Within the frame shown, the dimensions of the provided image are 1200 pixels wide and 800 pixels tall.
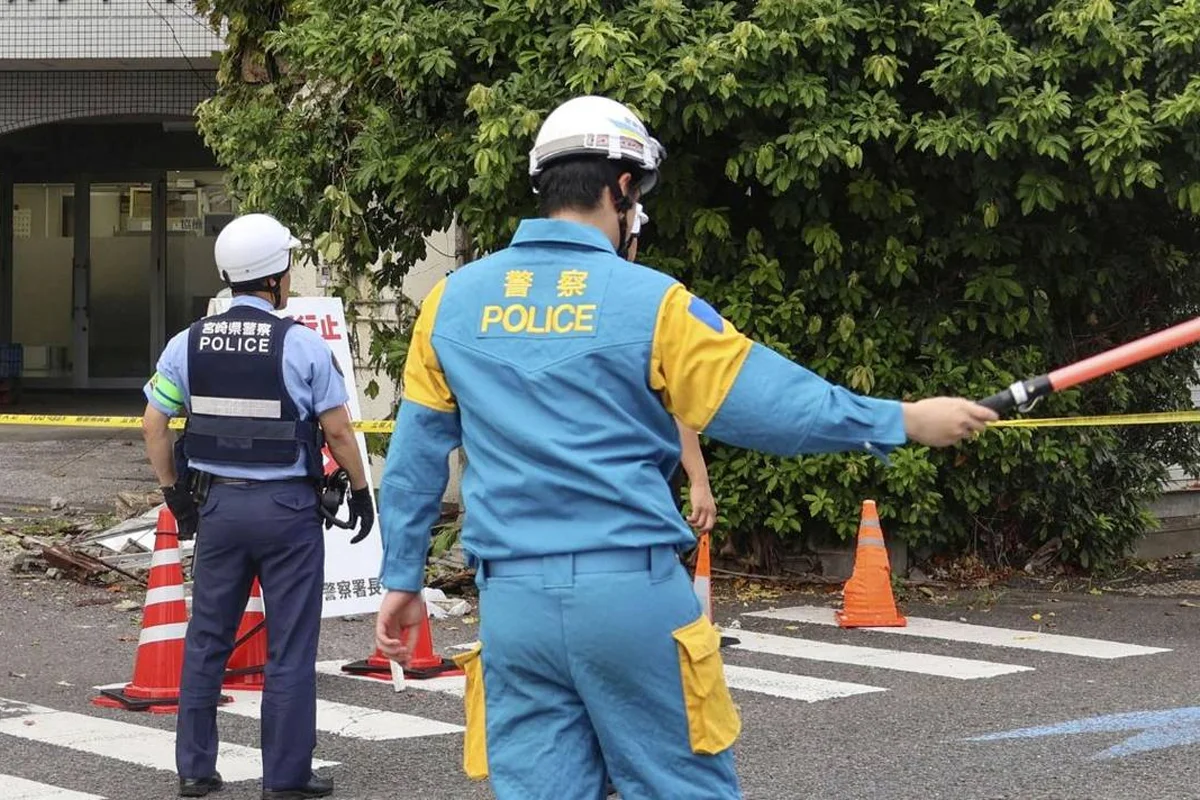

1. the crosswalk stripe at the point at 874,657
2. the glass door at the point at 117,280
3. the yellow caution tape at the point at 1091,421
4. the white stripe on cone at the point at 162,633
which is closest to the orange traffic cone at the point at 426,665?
the white stripe on cone at the point at 162,633

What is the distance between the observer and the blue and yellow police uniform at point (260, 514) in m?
6.38

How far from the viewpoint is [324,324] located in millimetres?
9336

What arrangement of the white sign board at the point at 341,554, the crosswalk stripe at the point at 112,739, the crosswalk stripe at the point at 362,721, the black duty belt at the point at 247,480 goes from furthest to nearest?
the white sign board at the point at 341,554 → the crosswalk stripe at the point at 362,721 → the crosswalk stripe at the point at 112,739 → the black duty belt at the point at 247,480

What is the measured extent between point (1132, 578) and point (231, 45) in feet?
25.7

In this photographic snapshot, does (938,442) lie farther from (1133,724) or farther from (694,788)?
(1133,724)

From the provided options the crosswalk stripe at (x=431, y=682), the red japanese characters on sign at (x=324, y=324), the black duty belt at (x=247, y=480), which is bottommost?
the crosswalk stripe at (x=431, y=682)

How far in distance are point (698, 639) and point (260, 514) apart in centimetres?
309

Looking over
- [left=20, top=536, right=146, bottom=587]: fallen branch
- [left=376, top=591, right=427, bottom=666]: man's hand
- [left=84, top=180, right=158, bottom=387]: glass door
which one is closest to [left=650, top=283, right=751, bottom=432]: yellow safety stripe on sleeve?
[left=376, top=591, right=427, bottom=666]: man's hand

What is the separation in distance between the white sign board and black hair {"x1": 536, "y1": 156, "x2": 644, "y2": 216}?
17.5 feet

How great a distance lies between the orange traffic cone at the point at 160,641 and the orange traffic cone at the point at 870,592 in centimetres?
383

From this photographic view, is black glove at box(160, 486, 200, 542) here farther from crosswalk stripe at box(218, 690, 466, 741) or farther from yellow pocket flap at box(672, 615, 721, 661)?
yellow pocket flap at box(672, 615, 721, 661)

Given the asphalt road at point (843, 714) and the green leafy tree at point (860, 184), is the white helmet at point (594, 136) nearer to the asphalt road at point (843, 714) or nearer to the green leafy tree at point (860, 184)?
the asphalt road at point (843, 714)

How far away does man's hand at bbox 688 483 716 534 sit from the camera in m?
7.02

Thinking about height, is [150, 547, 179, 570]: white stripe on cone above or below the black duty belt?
below
